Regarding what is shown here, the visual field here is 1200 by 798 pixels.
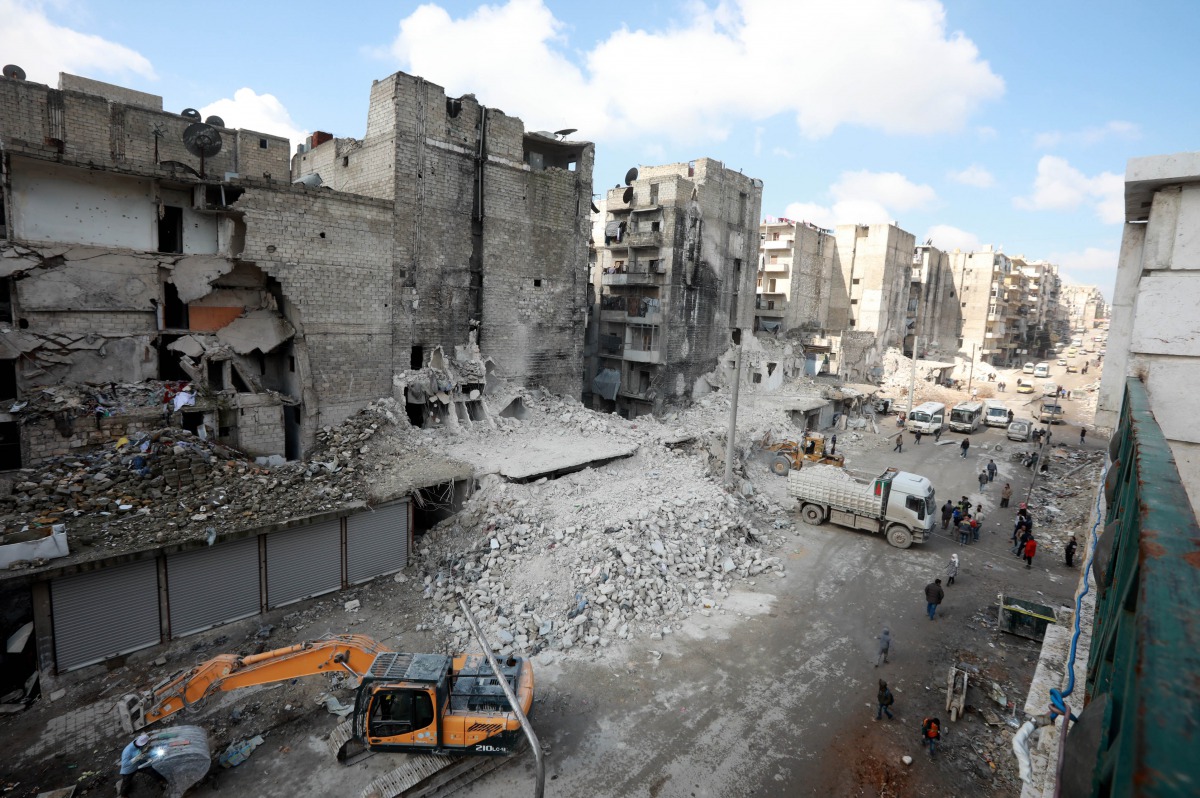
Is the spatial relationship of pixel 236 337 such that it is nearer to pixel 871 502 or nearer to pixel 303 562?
pixel 303 562

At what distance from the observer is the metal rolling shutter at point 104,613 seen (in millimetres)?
11188

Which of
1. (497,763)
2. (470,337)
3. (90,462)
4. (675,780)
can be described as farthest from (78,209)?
(675,780)

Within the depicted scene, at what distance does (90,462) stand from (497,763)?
11.8 m

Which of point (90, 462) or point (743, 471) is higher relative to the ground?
point (90, 462)

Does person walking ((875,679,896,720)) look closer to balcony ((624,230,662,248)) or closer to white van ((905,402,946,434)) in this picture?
balcony ((624,230,662,248))

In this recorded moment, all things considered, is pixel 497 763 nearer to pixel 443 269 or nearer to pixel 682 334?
pixel 443 269

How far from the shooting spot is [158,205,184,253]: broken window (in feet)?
58.0

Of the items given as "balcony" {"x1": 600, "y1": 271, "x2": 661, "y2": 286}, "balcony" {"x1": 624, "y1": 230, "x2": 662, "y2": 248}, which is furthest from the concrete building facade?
"balcony" {"x1": 600, "y1": 271, "x2": 661, "y2": 286}

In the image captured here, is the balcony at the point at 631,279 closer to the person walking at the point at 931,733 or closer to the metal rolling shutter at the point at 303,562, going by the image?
the metal rolling shutter at the point at 303,562

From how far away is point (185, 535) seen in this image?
1246 centimetres

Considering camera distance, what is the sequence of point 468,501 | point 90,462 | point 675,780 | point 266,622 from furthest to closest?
point 468,501
point 90,462
point 266,622
point 675,780

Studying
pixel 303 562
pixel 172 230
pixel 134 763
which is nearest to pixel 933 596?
pixel 303 562

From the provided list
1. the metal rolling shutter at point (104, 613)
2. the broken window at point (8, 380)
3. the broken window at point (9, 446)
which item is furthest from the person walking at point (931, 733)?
the broken window at point (8, 380)

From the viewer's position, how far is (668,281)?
3141cm
